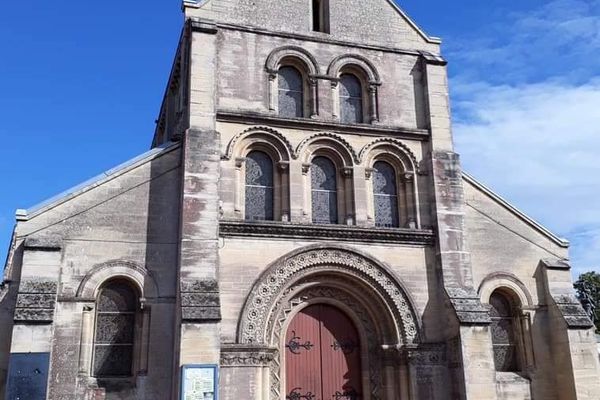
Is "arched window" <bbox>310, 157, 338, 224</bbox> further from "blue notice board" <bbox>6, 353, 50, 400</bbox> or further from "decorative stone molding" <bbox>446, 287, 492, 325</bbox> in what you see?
"blue notice board" <bbox>6, 353, 50, 400</bbox>

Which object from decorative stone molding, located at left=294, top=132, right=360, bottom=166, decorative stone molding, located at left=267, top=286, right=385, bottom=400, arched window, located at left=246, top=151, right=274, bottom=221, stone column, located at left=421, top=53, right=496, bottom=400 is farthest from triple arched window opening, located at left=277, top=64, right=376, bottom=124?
decorative stone molding, located at left=267, top=286, right=385, bottom=400

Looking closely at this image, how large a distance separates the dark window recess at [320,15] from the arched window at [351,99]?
5.16 ft

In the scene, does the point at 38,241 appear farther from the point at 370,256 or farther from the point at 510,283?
the point at 510,283

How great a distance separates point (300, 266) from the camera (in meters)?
16.2

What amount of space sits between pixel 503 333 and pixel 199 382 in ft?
27.4

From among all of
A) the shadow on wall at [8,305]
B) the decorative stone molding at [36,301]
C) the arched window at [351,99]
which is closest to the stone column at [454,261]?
the arched window at [351,99]

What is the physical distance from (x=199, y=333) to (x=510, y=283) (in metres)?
8.59

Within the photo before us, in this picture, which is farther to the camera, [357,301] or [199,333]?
[357,301]

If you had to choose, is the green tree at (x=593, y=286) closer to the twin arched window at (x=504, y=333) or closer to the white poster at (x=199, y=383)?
the twin arched window at (x=504, y=333)

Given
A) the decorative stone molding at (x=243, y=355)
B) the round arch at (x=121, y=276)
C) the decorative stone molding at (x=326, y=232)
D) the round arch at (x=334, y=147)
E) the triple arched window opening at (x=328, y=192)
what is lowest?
the decorative stone molding at (x=243, y=355)

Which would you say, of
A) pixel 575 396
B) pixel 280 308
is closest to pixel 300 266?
pixel 280 308

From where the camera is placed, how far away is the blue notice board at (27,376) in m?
13.0

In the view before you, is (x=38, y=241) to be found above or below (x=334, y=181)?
below

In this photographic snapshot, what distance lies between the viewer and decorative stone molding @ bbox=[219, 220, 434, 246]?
623 inches
